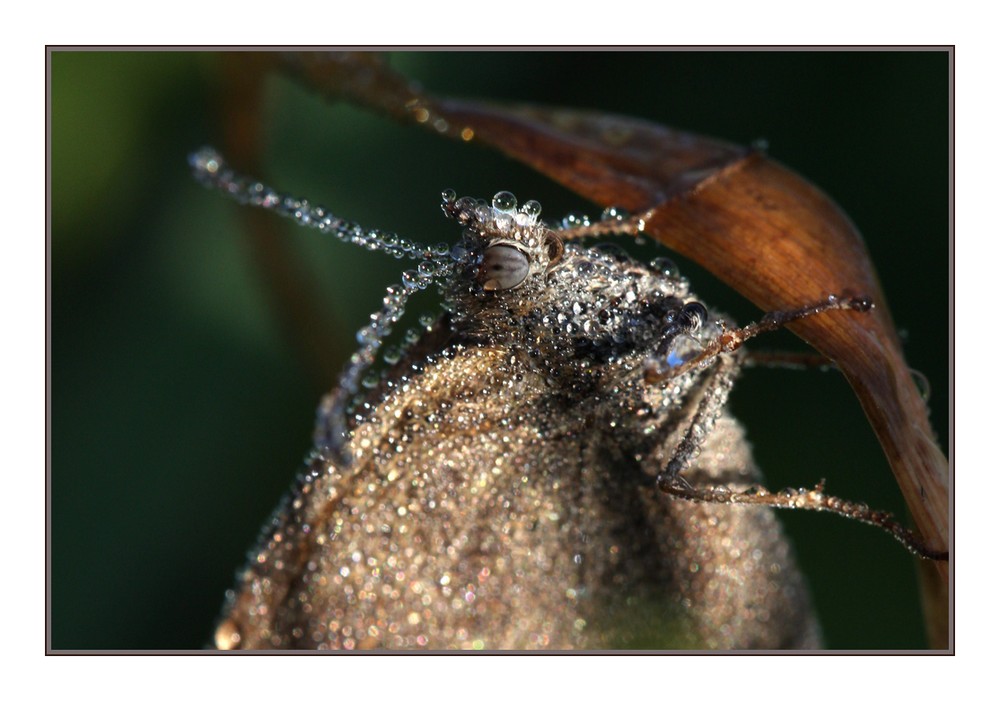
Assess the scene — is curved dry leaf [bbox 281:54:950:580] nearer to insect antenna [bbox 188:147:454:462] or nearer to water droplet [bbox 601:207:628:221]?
water droplet [bbox 601:207:628:221]

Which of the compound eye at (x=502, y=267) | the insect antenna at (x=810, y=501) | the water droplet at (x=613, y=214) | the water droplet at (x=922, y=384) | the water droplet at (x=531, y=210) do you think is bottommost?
the insect antenna at (x=810, y=501)

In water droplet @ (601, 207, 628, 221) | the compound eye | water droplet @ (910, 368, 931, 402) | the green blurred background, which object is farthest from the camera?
the green blurred background

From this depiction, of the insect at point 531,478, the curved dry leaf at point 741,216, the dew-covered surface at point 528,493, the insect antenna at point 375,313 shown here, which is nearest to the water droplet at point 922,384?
the curved dry leaf at point 741,216

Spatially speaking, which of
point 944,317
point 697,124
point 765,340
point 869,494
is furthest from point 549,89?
point 869,494

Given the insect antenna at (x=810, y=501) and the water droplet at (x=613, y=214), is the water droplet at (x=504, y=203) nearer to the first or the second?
the water droplet at (x=613, y=214)

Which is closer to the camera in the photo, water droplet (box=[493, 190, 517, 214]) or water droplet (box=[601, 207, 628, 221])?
water droplet (box=[493, 190, 517, 214])

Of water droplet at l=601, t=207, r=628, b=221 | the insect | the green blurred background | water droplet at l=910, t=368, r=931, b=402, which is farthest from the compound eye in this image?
water droplet at l=910, t=368, r=931, b=402

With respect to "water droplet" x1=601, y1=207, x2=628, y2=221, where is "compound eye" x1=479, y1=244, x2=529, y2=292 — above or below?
below

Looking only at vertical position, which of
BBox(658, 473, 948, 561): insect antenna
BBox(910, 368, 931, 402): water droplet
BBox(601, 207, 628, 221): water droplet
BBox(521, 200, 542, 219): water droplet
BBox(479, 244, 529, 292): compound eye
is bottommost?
BBox(658, 473, 948, 561): insect antenna
